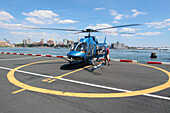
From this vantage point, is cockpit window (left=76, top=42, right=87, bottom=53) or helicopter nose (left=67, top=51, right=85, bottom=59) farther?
cockpit window (left=76, top=42, right=87, bottom=53)

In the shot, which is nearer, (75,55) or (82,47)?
(75,55)

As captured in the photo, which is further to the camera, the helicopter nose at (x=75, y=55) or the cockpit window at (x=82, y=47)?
the cockpit window at (x=82, y=47)

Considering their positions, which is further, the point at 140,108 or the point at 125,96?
the point at 125,96

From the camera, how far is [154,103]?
3.53m

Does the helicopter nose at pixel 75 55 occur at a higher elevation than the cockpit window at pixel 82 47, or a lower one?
lower

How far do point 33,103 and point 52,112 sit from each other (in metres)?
0.96

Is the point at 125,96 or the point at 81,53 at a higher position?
the point at 81,53

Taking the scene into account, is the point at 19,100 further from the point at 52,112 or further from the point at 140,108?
the point at 140,108

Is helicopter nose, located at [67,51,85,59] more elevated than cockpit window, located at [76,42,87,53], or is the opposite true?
cockpit window, located at [76,42,87,53]

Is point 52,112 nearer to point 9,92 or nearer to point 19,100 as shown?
point 19,100

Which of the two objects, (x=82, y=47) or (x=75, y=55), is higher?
(x=82, y=47)

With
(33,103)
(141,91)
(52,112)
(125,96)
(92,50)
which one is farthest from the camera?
(92,50)

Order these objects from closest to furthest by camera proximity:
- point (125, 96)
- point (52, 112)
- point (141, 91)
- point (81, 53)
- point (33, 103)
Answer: point (52, 112), point (33, 103), point (125, 96), point (141, 91), point (81, 53)

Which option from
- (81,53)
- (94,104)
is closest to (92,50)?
(81,53)
